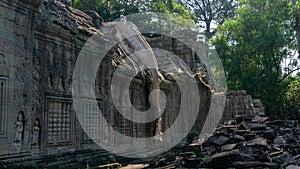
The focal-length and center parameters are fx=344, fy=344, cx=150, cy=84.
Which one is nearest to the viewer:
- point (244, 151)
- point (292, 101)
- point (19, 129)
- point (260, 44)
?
point (19, 129)

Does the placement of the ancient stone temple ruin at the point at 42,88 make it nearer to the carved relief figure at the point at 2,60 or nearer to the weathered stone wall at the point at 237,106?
the carved relief figure at the point at 2,60

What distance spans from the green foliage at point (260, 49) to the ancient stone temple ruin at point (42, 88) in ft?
53.8

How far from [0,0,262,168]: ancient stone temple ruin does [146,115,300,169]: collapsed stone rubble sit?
6.44 feet

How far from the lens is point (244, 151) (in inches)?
268

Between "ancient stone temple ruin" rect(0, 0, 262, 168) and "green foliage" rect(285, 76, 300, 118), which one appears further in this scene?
"green foliage" rect(285, 76, 300, 118)

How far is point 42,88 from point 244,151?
4109 mm

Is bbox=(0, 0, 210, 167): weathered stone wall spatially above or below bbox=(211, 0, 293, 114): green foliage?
below

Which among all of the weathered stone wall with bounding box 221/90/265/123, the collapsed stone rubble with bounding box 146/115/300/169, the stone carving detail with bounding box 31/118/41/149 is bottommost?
the collapsed stone rubble with bounding box 146/115/300/169

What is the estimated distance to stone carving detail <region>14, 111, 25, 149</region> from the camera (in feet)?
18.6

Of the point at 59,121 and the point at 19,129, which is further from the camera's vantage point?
the point at 59,121

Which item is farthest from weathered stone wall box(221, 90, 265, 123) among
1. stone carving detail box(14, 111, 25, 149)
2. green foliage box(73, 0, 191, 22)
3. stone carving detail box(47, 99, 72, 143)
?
stone carving detail box(14, 111, 25, 149)

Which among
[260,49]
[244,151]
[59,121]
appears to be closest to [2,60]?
[59,121]

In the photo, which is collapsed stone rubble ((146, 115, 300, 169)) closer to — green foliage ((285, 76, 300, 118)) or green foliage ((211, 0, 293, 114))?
green foliage ((211, 0, 293, 114))

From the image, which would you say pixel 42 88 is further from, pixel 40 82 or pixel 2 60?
pixel 2 60
